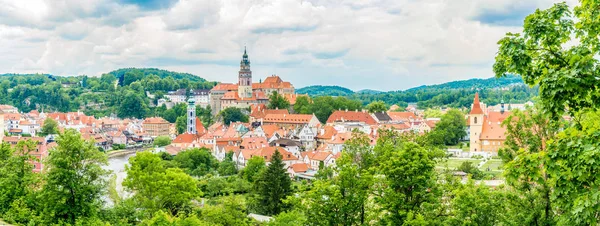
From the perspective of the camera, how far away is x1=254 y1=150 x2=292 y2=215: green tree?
101 feet

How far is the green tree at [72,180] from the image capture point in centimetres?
1541

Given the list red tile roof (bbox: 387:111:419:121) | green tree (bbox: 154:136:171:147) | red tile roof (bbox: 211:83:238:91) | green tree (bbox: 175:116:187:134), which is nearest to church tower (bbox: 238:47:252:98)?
red tile roof (bbox: 211:83:238:91)

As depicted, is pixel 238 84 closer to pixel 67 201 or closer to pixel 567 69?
pixel 67 201

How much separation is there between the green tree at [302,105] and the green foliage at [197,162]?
36.3m

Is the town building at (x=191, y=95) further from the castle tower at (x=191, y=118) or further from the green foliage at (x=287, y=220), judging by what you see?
the green foliage at (x=287, y=220)

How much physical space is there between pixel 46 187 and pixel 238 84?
87.3m

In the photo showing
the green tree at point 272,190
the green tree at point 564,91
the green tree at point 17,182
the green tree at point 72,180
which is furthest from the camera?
the green tree at point 272,190

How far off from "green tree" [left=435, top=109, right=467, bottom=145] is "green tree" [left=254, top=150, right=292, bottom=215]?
38.8 meters

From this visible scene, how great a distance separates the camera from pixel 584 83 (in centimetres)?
647

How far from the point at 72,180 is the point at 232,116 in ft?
230

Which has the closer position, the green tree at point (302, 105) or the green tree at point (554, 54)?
the green tree at point (554, 54)

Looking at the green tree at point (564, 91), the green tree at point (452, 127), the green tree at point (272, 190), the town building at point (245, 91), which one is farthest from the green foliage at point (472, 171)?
the town building at point (245, 91)

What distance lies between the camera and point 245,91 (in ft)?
330

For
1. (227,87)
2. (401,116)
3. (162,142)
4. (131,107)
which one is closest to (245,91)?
(227,87)
